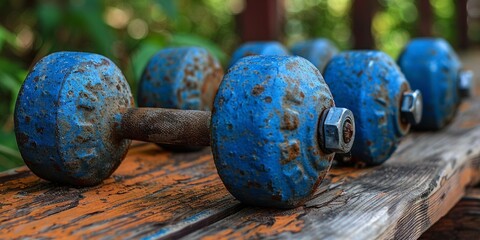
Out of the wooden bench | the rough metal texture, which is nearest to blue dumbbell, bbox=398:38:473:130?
the wooden bench

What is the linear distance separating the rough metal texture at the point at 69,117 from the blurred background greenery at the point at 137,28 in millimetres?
885

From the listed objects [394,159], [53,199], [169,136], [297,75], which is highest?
[297,75]

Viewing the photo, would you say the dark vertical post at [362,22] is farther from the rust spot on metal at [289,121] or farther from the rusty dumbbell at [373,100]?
the rust spot on metal at [289,121]

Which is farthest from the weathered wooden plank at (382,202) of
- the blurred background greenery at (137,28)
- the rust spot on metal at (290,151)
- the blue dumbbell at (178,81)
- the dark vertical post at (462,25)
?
the dark vertical post at (462,25)

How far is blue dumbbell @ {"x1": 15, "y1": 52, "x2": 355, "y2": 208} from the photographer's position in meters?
1.41

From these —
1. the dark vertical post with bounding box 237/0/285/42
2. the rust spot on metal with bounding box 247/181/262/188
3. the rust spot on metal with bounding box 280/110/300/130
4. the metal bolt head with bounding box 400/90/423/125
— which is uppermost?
the dark vertical post with bounding box 237/0/285/42

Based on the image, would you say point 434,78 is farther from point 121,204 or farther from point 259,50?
point 121,204

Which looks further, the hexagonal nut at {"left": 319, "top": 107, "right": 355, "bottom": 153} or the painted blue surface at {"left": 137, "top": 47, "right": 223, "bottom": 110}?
the painted blue surface at {"left": 137, "top": 47, "right": 223, "bottom": 110}

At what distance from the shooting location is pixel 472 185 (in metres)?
2.19

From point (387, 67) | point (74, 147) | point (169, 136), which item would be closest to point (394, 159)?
point (387, 67)

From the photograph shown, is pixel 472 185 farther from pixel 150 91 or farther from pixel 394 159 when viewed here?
pixel 150 91

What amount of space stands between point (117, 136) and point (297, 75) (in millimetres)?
567

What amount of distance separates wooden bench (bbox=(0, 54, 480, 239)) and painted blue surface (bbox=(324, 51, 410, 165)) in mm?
78

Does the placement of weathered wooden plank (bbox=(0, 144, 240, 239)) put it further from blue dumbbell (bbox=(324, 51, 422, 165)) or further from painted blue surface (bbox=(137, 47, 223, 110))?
blue dumbbell (bbox=(324, 51, 422, 165))
